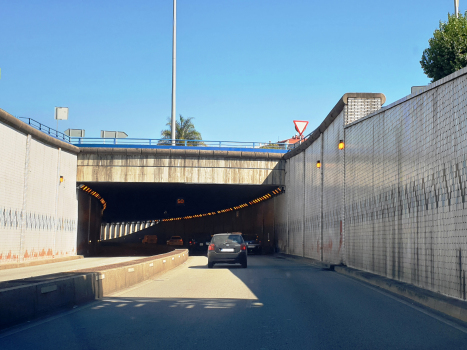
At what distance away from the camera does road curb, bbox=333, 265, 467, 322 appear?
9469mm

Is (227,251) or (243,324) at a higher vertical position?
(227,251)

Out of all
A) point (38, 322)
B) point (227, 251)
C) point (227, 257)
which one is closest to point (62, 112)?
point (227, 251)

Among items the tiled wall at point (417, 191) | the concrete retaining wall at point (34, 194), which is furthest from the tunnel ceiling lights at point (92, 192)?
the tiled wall at point (417, 191)

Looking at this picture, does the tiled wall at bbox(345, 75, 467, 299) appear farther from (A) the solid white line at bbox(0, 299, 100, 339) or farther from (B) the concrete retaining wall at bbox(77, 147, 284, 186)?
(B) the concrete retaining wall at bbox(77, 147, 284, 186)

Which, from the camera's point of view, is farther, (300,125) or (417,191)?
(300,125)

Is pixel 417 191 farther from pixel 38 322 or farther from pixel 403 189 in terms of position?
pixel 38 322

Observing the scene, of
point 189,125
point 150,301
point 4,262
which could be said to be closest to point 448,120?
point 150,301

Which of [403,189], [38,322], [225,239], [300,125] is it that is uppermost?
[300,125]

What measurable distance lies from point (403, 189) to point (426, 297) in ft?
14.9

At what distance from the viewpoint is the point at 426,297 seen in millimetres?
11195

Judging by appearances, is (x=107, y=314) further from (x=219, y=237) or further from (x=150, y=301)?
(x=219, y=237)

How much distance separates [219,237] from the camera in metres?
23.6

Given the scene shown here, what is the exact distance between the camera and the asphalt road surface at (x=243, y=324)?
278 inches

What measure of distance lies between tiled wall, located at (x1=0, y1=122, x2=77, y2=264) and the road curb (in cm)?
1838
